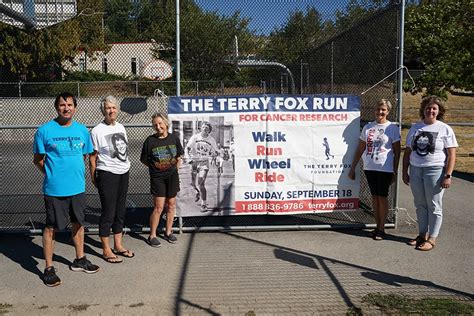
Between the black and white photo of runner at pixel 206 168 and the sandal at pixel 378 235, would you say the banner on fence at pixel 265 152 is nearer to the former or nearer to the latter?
the black and white photo of runner at pixel 206 168

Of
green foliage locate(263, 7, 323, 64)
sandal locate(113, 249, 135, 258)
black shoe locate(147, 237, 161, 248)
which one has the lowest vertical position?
sandal locate(113, 249, 135, 258)

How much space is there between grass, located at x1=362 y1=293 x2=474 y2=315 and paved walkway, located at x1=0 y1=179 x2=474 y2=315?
0.13 m

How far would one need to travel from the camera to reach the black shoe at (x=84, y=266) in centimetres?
505

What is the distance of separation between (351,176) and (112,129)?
3.15 metres

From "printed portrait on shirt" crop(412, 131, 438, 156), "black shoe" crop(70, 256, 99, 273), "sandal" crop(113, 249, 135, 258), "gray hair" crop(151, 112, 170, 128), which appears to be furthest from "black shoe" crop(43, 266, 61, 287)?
"printed portrait on shirt" crop(412, 131, 438, 156)

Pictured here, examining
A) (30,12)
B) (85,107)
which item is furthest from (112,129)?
(85,107)

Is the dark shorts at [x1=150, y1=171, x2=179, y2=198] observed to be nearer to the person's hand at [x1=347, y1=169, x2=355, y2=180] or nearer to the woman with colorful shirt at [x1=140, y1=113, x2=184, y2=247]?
the woman with colorful shirt at [x1=140, y1=113, x2=184, y2=247]

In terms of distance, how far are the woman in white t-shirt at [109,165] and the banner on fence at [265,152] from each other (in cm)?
99

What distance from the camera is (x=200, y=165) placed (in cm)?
616

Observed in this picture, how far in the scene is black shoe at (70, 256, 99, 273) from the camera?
5.05 m

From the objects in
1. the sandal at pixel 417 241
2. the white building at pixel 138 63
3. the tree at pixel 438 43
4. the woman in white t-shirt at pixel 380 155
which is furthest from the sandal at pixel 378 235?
the tree at pixel 438 43

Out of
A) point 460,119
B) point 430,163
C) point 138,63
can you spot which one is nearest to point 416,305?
point 430,163

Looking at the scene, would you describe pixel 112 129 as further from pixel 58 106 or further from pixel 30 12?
pixel 30 12

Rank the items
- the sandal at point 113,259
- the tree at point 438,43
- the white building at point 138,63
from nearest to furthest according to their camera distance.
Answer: the sandal at point 113,259 < the white building at point 138,63 < the tree at point 438,43
